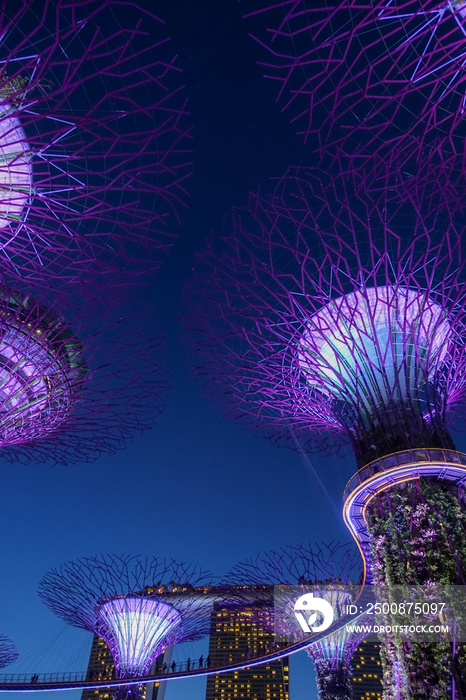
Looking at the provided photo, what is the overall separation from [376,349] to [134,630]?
26.9 meters

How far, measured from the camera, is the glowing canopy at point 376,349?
19172 mm

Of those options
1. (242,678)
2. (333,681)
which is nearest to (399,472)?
(333,681)

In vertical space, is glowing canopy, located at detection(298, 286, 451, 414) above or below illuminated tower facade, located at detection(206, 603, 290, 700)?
above

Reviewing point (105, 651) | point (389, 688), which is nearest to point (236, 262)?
point (389, 688)

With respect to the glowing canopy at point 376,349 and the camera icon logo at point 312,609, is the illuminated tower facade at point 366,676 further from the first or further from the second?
the glowing canopy at point 376,349

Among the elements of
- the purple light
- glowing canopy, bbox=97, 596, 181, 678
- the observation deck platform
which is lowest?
glowing canopy, bbox=97, 596, 181, 678

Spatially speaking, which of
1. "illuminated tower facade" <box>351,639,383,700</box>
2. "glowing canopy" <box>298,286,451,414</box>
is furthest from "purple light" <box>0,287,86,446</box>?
"illuminated tower facade" <box>351,639,383,700</box>

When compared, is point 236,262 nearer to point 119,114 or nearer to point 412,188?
point 412,188

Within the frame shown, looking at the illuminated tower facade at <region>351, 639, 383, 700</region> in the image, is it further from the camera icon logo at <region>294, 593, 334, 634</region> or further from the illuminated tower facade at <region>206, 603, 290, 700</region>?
the camera icon logo at <region>294, 593, 334, 634</region>

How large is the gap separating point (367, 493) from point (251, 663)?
69.9 feet

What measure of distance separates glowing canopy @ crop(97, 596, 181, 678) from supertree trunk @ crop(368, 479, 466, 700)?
22171 mm

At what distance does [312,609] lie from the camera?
30859 millimetres

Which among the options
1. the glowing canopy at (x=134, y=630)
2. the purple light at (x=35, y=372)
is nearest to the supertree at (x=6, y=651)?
the glowing canopy at (x=134, y=630)

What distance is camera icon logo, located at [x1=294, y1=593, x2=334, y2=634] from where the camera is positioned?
98.2 ft
